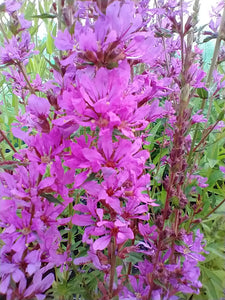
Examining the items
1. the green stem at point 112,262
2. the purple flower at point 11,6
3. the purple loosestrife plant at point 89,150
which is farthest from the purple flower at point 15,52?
the green stem at point 112,262

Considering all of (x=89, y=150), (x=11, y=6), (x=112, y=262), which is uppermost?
(x=11, y=6)

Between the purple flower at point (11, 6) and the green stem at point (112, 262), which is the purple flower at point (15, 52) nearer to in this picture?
the purple flower at point (11, 6)

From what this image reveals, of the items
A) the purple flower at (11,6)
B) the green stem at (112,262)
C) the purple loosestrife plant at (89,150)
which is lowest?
the green stem at (112,262)

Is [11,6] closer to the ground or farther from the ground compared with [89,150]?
farther from the ground

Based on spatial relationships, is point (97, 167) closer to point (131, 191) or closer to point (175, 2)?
point (131, 191)

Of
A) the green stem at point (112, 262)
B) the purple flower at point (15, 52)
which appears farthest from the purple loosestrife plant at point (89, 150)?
the purple flower at point (15, 52)

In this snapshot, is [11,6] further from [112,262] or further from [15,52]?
[112,262]

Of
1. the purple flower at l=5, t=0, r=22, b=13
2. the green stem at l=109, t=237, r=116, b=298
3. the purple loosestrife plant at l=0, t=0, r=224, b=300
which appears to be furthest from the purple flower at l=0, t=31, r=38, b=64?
the green stem at l=109, t=237, r=116, b=298

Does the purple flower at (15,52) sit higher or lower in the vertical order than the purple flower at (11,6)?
lower

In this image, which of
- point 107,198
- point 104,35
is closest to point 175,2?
point 104,35

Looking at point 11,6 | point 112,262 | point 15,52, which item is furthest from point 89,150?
point 11,6

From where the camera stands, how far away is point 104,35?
15.7 inches

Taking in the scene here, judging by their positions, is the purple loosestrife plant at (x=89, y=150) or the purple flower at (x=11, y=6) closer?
the purple loosestrife plant at (x=89, y=150)

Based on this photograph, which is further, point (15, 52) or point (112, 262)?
point (15, 52)
